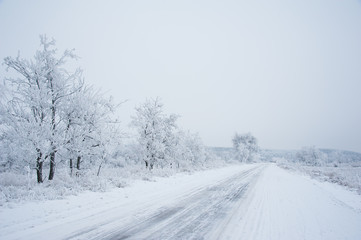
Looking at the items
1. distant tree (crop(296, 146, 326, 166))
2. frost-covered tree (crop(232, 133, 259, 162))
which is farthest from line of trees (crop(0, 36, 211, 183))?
distant tree (crop(296, 146, 326, 166))

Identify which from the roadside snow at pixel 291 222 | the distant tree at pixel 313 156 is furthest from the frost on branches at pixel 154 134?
the distant tree at pixel 313 156

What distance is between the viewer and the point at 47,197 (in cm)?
717

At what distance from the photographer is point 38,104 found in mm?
9422

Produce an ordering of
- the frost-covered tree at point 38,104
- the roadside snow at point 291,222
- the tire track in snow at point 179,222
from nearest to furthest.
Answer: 1. the tire track in snow at point 179,222
2. the roadside snow at point 291,222
3. the frost-covered tree at point 38,104

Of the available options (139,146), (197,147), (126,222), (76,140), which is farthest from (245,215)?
(197,147)

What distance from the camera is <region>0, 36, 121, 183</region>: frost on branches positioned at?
28.8ft

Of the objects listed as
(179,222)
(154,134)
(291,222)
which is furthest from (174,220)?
(154,134)

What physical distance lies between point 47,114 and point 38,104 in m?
0.79

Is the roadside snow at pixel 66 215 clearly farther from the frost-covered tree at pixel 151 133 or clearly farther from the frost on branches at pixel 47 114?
the frost-covered tree at pixel 151 133

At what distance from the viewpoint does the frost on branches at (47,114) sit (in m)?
8.79

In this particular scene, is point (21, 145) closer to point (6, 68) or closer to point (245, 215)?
point (6, 68)

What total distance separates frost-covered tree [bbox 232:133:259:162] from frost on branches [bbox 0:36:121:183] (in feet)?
261

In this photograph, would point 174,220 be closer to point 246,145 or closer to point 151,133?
point 151,133

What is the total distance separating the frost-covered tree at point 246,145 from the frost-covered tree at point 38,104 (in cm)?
8150
